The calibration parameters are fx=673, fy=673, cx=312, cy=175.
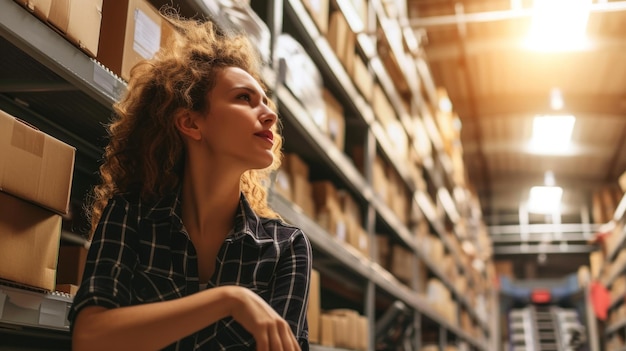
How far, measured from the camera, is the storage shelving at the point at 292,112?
57.0 inches

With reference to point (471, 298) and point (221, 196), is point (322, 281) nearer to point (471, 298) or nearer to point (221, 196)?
point (221, 196)

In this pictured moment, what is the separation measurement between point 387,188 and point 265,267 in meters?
3.42

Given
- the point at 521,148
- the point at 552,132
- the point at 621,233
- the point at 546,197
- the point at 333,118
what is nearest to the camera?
the point at 333,118

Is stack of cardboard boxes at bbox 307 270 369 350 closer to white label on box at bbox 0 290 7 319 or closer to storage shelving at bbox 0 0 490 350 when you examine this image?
storage shelving at bbox 0 0 490 350

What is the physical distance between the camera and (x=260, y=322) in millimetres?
1159

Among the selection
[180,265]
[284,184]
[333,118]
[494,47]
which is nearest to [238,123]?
[180,265]

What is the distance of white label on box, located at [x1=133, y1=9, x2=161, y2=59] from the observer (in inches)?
70.9

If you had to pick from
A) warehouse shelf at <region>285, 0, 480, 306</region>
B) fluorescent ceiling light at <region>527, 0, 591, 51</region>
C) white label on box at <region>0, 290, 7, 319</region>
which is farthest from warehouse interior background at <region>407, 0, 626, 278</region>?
white label on box at <region>0, 290, 7, 319</region>

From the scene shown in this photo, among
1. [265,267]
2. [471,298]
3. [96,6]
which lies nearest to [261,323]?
[265,267]

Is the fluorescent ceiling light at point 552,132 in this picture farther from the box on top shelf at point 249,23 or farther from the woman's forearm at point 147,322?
the woman's forearm at point 147,322

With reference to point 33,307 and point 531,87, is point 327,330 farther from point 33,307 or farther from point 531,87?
point 531,87

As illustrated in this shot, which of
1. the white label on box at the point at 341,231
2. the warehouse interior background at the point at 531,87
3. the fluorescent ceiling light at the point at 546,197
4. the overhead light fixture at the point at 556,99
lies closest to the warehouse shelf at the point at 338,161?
the white label on box at the point at 341,231

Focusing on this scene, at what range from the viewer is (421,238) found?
588 centimetres

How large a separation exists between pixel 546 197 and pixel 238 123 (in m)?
11.9
